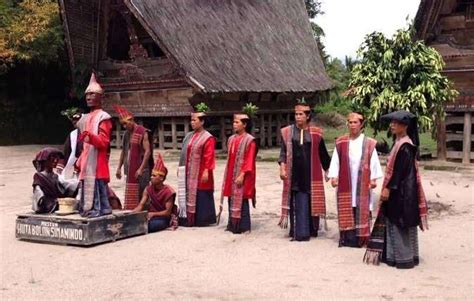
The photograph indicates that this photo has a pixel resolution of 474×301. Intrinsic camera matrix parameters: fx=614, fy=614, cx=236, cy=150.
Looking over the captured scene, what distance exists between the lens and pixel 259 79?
1953 centimetres

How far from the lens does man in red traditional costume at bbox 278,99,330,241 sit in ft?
23.1

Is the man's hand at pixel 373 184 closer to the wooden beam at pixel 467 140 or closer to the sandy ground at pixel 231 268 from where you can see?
the sandy ground at pixel 231 268

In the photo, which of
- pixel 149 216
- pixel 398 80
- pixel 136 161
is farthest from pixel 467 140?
pixel 149 216

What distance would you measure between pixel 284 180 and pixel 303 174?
25 cm

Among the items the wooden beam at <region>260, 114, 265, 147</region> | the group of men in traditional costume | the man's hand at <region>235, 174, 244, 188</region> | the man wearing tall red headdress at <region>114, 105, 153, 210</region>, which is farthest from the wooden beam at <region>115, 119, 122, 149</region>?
the man's hand at <region>235, 174, 244, 188</region>

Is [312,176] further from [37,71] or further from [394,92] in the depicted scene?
[37,71]

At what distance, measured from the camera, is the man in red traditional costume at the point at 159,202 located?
765 centimetres

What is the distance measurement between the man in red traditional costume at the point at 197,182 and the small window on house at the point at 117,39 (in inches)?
521

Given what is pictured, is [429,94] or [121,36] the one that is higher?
[121,36]

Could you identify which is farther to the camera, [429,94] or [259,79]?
[259,79]

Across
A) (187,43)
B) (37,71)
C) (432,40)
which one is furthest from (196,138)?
(37,71)

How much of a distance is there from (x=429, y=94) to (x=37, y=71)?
693 inches

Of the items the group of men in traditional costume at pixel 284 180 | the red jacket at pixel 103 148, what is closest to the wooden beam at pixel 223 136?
the group of men in traditional costume at pixel 284 180

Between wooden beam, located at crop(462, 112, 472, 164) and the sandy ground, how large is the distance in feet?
19.8
